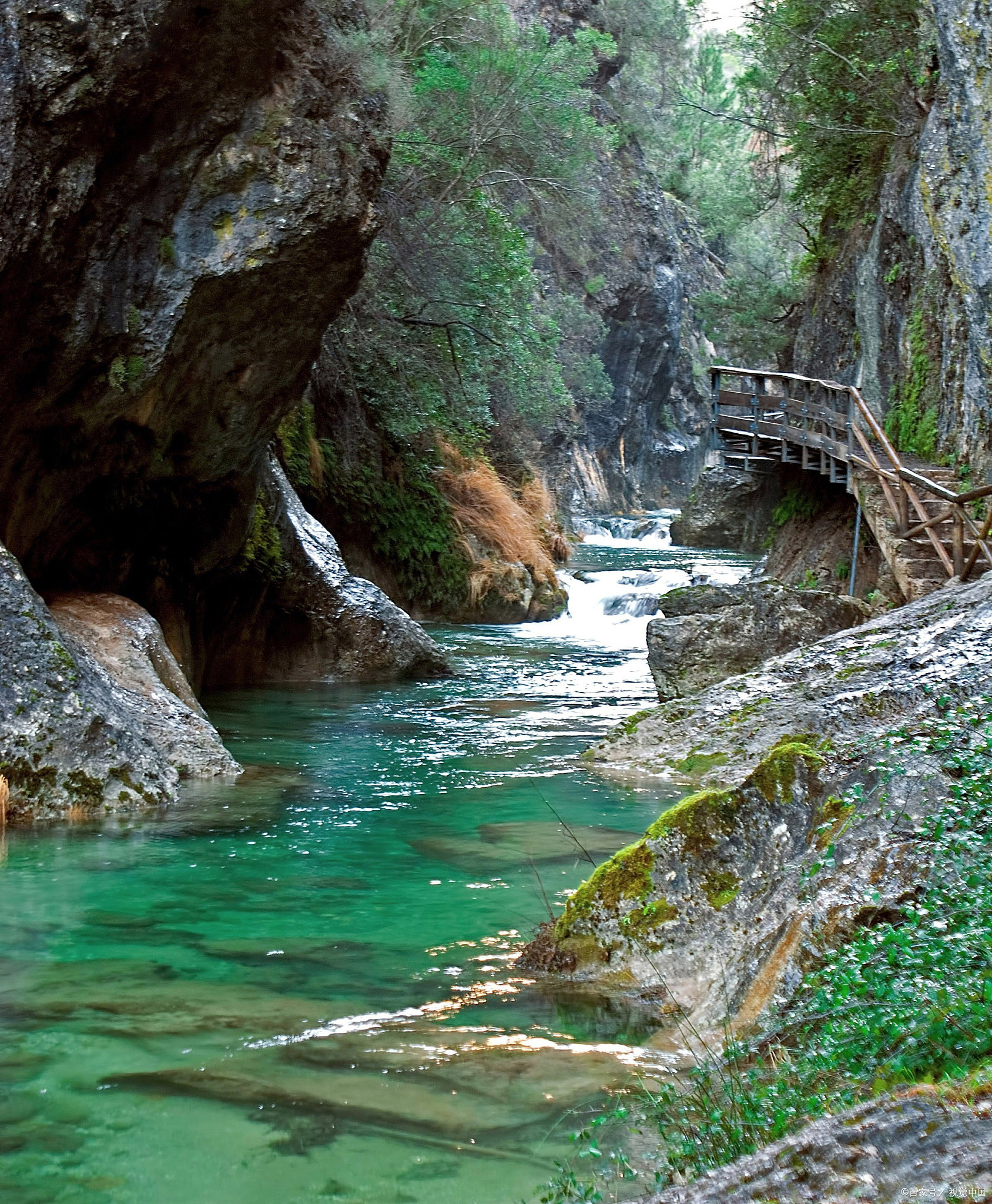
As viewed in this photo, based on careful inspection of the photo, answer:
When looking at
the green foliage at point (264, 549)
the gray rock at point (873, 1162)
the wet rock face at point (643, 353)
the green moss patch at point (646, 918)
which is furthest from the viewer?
the wet rock face at point (643, 353)

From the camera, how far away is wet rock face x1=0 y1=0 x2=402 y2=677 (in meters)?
7.74

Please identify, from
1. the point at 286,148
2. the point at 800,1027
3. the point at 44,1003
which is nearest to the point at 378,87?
the point at 286,148

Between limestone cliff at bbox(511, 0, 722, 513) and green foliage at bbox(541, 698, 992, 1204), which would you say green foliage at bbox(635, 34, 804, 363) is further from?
green foliage at bbox(541, 698, 992, 1204)

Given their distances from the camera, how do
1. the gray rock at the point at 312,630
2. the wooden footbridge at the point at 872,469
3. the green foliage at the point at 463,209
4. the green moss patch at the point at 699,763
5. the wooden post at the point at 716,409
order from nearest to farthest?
the green moss patch at the point at 699,763 < the wooden footbridge at the point at 872,469 < the gray rock at the point at 312,630 < the green foliage at the point at 463,209 < the wooden post at the point at 716,409

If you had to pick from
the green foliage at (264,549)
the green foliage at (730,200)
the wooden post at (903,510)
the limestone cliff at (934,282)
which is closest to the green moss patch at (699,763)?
the green foliage at (264,549)

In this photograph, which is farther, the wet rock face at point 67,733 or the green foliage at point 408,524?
the green foliage at point 408,524

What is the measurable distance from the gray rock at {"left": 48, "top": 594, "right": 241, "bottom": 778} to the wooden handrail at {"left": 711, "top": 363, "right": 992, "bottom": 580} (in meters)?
6.28

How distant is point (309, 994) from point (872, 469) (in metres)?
13.6

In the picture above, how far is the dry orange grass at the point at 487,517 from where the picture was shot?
19.2m

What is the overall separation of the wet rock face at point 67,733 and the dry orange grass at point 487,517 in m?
11.0

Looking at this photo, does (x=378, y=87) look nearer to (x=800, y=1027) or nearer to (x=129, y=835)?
(x=129, y=835)

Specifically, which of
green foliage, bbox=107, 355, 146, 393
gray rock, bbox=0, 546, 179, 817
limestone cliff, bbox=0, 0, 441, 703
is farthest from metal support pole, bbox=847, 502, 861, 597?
gray rock, bbox=0, 546, 179, 817

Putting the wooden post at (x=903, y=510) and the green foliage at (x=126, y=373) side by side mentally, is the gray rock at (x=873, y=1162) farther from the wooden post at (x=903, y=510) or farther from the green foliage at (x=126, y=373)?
the wooden post at (x=903, y=510)

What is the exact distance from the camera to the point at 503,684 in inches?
517
